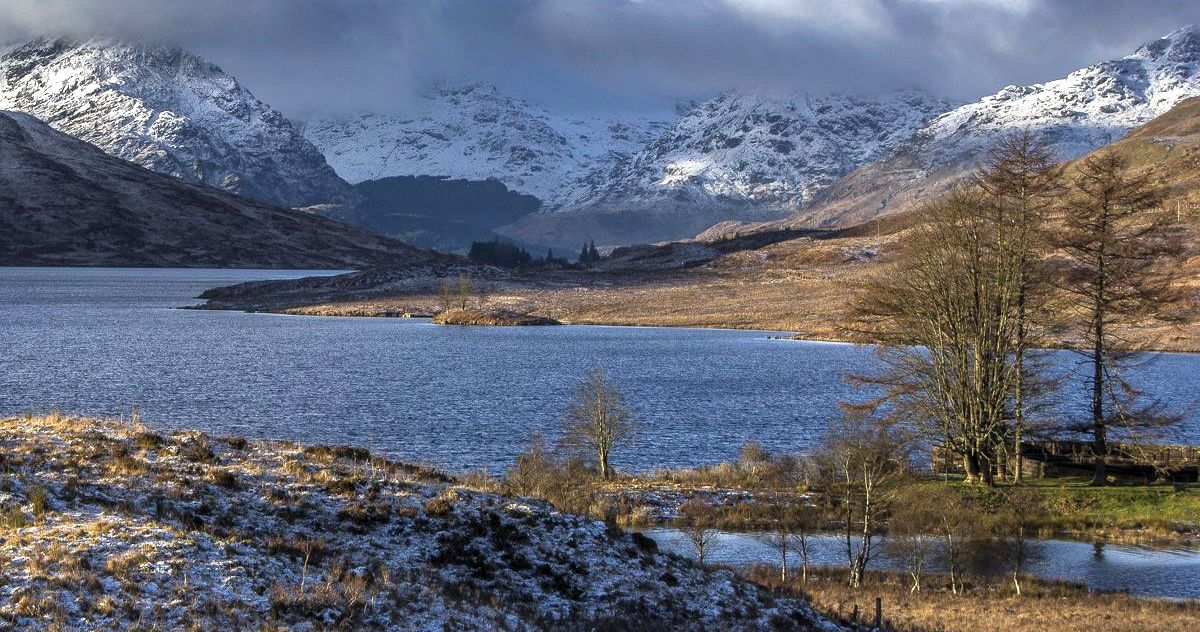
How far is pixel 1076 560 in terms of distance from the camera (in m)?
42.6

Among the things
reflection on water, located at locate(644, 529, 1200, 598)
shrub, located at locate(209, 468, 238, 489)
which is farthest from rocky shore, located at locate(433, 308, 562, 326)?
shrub, located at locate(209, 468, 238, 489)

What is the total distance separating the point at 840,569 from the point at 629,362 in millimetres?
75274

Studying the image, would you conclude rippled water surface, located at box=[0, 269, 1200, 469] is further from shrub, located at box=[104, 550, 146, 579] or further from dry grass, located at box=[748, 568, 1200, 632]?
shrub, located at box=[104, 550, 146, 579]

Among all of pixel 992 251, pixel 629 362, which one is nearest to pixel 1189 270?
pixel 629 362

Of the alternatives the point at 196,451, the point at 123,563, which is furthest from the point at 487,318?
the point at 123,563

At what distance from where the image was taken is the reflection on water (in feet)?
129

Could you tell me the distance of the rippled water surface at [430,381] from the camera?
6700 centimetres

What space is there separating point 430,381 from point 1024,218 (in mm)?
59680

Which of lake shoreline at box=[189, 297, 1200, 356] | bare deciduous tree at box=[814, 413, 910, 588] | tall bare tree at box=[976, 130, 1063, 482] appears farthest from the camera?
lake shoreline at box=[189, 297, 1200, 356]

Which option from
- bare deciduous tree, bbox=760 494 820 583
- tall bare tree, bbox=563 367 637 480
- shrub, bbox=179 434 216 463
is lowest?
bare deciduous tree, bbox=760 494 820 583

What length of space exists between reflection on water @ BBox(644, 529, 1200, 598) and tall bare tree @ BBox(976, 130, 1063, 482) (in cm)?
602

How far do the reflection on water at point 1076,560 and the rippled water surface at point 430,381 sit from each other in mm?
15950

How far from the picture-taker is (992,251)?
4756 cm

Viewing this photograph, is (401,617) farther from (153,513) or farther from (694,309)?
(694,309)
